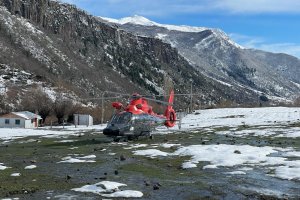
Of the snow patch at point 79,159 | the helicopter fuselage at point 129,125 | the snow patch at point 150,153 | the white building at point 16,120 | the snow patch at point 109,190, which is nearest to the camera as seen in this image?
the snow patch at point 109,190

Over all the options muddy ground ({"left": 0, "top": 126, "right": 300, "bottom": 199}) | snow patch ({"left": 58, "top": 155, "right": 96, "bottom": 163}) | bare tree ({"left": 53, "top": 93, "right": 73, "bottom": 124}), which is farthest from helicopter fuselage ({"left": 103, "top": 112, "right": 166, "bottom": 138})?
bare tree ({"left": 53, "top": 93, "right": 73, "bottom": 124})

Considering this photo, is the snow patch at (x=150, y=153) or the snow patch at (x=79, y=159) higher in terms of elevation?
the snow patch at (x=150, y=153)

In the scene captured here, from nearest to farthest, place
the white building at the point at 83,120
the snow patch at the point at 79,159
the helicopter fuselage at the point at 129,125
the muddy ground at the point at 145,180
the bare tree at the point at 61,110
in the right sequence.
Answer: the muddy ground at the point at 145,180 → the snow patch at the point at 79,159 → the helicopter fuselage at the point at 129,125 → the white building at the point at 83,120 → the bare tree at the point at 61,110

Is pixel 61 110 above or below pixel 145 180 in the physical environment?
above

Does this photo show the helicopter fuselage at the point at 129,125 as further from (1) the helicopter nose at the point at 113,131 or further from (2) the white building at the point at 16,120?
(2) the white building at the point at 16,120

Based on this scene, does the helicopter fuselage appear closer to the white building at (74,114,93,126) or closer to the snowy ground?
the snowy ground

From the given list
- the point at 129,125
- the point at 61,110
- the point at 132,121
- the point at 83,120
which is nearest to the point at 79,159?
the point at 129,125

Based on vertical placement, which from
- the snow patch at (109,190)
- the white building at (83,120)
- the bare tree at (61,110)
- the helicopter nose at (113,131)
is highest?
the bare tree at (61,110)

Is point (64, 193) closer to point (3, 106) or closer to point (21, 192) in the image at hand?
point (21, 192)

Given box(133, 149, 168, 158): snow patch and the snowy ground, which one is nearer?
the snowy ground

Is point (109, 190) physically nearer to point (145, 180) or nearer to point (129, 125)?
point (145, 180)

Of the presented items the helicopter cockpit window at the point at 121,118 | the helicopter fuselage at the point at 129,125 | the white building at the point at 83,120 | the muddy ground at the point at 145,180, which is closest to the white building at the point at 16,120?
the white building at the point at 83,120

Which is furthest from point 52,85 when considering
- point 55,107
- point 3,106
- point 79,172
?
point 79,172

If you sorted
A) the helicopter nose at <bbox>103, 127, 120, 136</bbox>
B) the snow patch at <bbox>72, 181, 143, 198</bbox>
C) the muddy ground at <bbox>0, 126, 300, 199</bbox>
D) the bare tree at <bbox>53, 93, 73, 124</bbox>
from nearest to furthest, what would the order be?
the snow patch at <bbox>72, 181, 143, 198</bbox>
the muddy ground at <bbox>0, 126, 300, 199</bbox>
the helicopter nose at <bbox>103, 127, 120, 136</bbox>
the bare tree at <bbox>53, 93, 73, 124</bbox>
